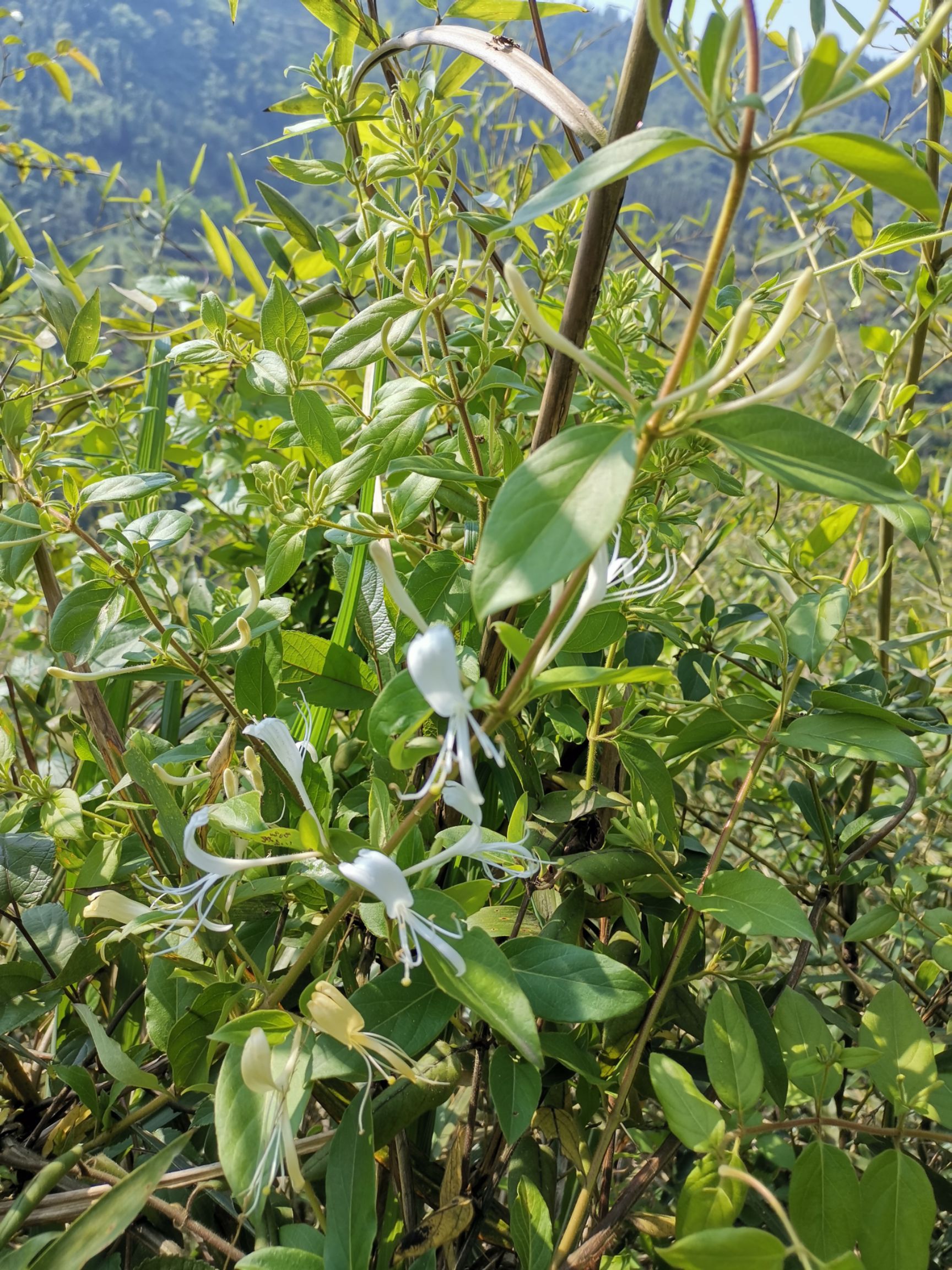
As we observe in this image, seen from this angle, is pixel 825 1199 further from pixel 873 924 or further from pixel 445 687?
pixel 445 687

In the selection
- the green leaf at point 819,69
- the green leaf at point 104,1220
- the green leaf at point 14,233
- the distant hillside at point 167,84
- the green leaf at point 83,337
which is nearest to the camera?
the green leaf at point 819,69

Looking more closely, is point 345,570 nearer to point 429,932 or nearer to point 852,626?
point 429,932

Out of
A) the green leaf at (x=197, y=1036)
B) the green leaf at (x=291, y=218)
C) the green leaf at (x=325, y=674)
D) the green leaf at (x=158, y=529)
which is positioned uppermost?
the green leaf at (x=291, y=218)

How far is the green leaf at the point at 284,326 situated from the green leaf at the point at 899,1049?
1.36 ft

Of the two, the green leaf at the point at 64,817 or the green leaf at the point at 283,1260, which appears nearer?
the green leaf at the point at 283,1260

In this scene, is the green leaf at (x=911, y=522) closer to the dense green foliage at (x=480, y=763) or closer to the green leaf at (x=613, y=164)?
the dense green foliage at (x=480, y=763)

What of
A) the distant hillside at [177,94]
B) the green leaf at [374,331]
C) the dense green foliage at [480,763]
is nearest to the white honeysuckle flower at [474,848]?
the dense green foliage at [480,763]

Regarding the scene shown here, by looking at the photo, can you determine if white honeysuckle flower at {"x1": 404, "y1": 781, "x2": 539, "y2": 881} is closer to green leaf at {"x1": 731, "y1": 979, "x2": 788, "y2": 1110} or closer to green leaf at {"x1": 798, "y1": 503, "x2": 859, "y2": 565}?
green leaf at {"x1": 731, "y1": 979, "x2": 788, "y2": 1110}

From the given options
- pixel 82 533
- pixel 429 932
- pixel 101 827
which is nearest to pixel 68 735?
pixel 101 827

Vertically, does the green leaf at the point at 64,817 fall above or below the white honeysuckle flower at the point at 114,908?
below

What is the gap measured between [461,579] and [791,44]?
0.43 m

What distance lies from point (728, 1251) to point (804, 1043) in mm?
139

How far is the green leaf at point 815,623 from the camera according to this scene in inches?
17.5

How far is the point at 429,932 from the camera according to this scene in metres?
0.29
